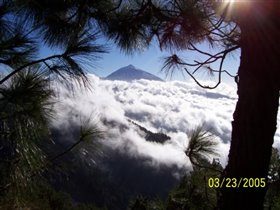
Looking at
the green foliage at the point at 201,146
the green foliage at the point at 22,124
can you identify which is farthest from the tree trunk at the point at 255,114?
the green foliage at the point at 22,124

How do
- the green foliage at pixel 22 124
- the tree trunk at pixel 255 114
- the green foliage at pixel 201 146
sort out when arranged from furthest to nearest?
1. the green foliage at pixel 201 146
2. the green foliage at pixel 22 124
3. the tree trunk at pixel 255 114

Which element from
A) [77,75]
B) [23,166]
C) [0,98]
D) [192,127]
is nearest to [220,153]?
[192,127]

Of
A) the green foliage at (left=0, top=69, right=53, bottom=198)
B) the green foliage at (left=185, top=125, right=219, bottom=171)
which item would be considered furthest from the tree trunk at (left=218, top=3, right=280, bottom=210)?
the green foliage at (left=0, top=69, right=53, bottom=198)

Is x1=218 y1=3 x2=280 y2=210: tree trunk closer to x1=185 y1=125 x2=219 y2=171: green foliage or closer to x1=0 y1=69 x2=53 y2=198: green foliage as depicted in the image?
x1=185 y1=125 x2=219 y2=171: green foliage

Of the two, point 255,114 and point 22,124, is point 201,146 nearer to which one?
point 255,114

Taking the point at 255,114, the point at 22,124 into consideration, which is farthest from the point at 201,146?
the point at 22,124

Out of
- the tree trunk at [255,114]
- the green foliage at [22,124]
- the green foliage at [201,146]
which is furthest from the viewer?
the green foliage at [201,146]

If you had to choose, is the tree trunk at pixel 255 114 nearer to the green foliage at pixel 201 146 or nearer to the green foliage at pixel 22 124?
the green foliage at pixel 201 146

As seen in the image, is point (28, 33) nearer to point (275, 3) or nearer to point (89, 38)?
point (89, 38)
